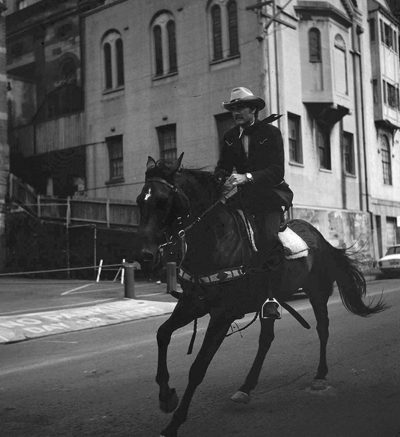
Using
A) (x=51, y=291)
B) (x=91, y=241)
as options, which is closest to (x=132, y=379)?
(x=51, y=291)

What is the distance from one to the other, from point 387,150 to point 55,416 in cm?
3146

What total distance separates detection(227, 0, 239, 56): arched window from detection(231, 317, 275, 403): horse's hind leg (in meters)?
21.5

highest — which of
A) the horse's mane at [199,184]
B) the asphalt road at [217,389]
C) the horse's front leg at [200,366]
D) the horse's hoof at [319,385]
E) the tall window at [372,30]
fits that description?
the tall window at [372,30]

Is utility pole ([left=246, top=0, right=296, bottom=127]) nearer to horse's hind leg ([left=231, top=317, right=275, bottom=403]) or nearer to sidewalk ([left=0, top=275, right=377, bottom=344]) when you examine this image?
sidewalk ([left=0, top=275, right=377, bottom=344])

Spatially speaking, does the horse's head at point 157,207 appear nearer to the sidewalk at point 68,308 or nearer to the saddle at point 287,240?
the saddle at point 287,240

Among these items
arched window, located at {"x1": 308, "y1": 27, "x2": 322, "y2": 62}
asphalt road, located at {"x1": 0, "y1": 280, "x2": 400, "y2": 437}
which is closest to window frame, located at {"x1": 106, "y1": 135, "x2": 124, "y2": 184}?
arched window, located at {"x1": 308, "y1": 27, "x2": 322, "y2": 62}

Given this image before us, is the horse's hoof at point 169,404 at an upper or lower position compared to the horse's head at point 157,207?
lower

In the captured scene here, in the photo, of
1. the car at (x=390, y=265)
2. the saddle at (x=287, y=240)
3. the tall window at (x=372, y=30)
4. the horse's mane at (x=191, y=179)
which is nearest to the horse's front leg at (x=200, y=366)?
the saddle at (x=287, y=240)

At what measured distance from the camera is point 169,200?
4316 mm

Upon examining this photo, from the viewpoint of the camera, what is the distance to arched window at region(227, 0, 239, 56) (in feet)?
83.6

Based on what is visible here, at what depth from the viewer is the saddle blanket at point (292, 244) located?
17.7ft

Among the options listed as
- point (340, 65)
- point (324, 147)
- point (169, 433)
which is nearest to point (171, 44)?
point (340, 65)

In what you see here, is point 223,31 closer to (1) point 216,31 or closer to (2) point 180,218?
(1) point 216,31

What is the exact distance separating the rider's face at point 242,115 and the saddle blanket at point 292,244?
1.06 m
